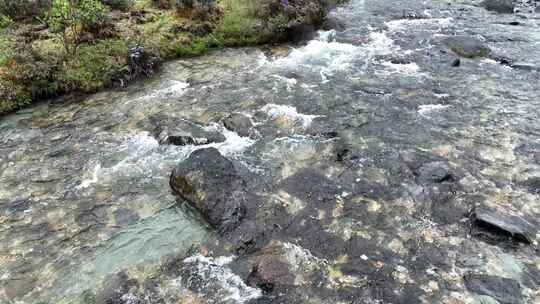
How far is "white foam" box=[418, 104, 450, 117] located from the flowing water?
0.18ft

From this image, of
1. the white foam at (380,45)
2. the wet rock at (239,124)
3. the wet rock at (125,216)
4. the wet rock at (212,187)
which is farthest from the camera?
the white foam at (380,45)

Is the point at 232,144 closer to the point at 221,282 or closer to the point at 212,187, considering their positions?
the point at 212,187

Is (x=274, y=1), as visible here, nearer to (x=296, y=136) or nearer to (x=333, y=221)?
(x=296, y=136)

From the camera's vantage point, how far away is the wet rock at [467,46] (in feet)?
48.5

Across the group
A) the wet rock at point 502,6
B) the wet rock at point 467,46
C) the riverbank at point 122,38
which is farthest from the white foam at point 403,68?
the wet rock at point 502,6

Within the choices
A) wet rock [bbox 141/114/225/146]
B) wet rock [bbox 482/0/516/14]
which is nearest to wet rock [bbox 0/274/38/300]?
wet rock [bbox 141/114/225/146]

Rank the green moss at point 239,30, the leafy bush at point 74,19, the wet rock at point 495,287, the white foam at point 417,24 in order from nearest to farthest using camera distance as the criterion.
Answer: the wet rock at point 495,287
the leafy bush at point 74,19
the green moss at point 239,30
the white foam at point 417,24

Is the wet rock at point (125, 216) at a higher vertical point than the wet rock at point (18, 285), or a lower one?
higher

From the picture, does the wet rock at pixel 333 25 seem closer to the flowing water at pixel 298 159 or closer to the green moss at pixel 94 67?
the flowing water at pixel 298 159

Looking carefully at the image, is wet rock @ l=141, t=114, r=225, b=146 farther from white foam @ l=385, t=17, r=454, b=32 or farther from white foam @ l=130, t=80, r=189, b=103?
white foam @ l=385, t=17, r=454, b=32

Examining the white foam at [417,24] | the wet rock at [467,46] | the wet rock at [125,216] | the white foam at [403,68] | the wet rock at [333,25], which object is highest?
the wet rock at [333,25]

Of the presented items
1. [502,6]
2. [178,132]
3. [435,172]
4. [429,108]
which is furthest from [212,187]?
[502,6]

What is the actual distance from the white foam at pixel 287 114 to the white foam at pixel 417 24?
819 cm

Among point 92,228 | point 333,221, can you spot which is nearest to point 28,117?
point 92,228
